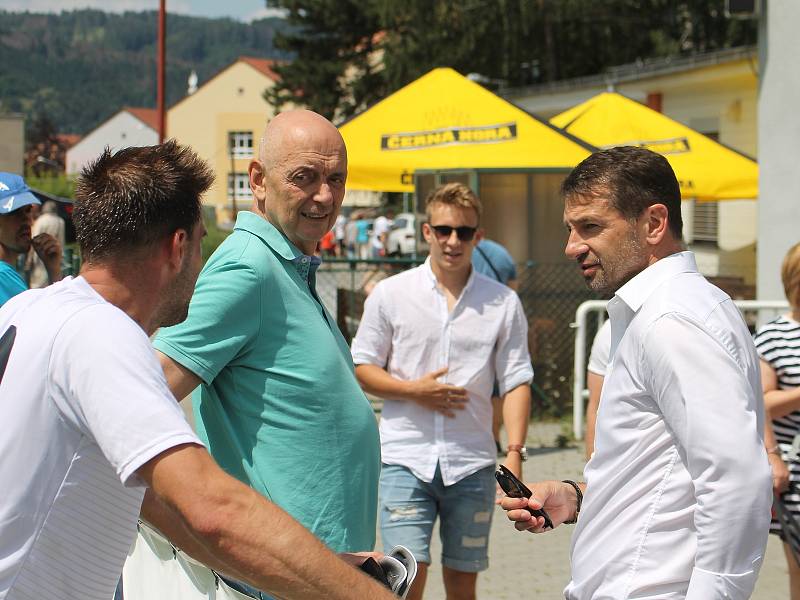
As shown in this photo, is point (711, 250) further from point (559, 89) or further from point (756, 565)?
point (756, 565)

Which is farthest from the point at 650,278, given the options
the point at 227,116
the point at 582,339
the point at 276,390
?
the point at 227,116

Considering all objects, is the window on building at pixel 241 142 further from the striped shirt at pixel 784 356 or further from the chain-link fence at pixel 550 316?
the striped shirt at pixel 784 356

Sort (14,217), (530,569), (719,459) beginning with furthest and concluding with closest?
(530,569), (14,217), (719,459)

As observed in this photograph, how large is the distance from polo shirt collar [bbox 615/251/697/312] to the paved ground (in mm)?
3631

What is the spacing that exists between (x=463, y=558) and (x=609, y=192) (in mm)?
2383

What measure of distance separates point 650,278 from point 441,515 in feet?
7.82

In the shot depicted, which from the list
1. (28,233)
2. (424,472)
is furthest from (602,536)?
(28,233)

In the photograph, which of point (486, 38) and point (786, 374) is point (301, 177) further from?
point (486, 38)

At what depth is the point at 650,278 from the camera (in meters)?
2.75

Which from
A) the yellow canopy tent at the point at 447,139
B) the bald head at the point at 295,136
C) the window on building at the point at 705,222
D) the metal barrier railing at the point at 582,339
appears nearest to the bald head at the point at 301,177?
the bald head at the point at 295,136

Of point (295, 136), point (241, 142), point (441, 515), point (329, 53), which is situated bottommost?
point (441, 515)

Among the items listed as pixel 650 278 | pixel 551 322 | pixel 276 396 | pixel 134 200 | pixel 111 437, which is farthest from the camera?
pixel 551 322

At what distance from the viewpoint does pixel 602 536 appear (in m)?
2.76

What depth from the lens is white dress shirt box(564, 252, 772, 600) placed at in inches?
96.2
